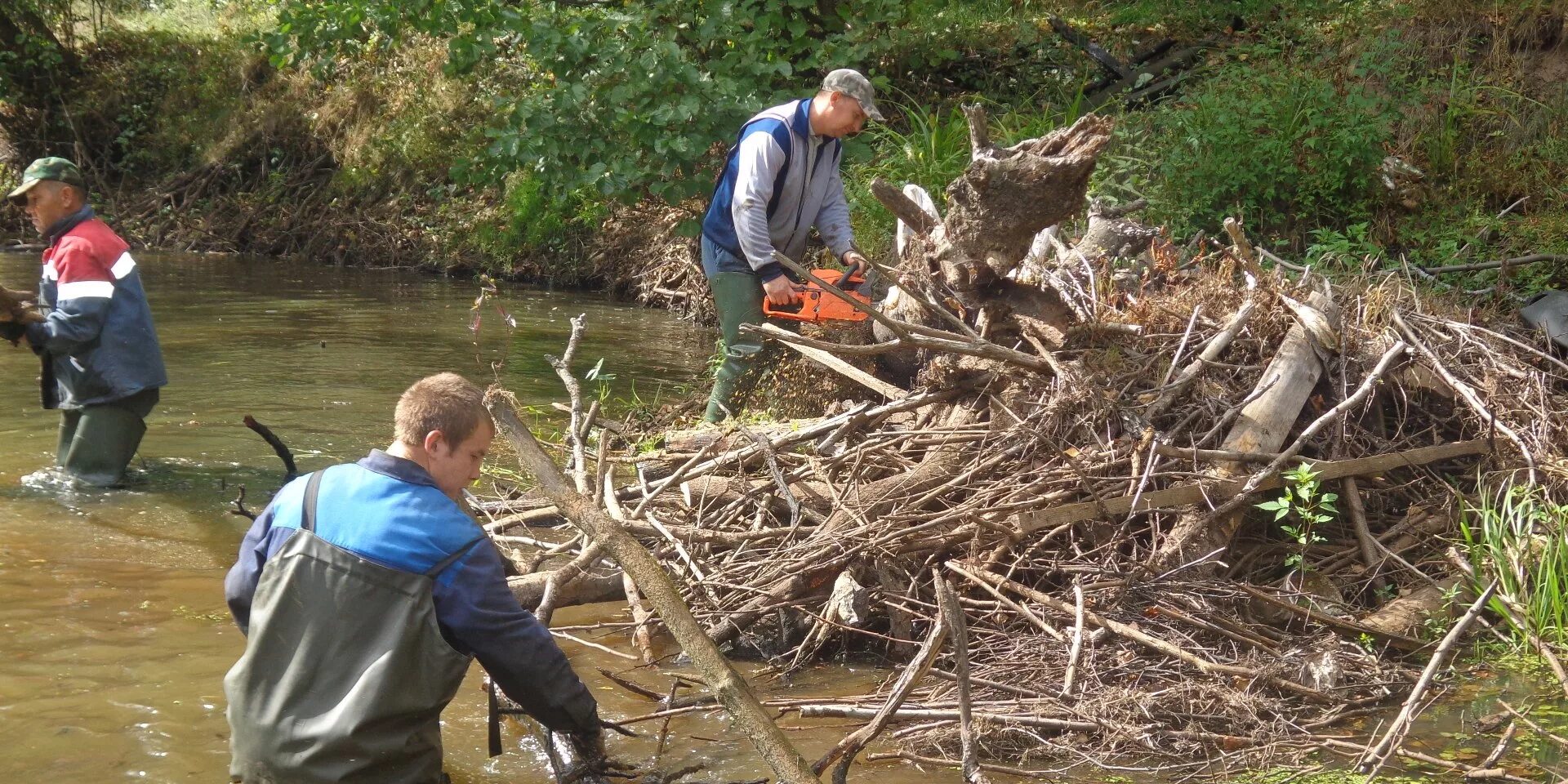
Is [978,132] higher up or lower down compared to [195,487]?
higher up

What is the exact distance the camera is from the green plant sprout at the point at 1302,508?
15.2ft

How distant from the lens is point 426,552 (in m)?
3.12


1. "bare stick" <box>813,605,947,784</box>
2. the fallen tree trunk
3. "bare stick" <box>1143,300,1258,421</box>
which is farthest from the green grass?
the fallen tree trunk

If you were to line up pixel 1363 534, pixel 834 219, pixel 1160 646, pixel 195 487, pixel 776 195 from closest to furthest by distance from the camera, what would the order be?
pixel 1160 646 < pixel 1363 534 < pixel 776 195 < pixel 195 487 < pixel 834 219

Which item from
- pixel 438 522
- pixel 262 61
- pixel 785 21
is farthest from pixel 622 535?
pixel 262 61

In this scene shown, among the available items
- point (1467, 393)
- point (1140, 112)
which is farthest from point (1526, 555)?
point (1140, 112)

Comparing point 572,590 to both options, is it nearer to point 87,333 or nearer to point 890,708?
point 890,708

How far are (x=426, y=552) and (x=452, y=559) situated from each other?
6cm

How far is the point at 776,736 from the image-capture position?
3.05 m

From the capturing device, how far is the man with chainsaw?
648 centimetres

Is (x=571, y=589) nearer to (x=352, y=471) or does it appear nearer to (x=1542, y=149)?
(x=352, y=471)

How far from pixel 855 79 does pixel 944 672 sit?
3.25m

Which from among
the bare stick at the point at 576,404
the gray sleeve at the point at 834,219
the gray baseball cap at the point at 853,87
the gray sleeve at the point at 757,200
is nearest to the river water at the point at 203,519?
the bare stick at the point at 576,404

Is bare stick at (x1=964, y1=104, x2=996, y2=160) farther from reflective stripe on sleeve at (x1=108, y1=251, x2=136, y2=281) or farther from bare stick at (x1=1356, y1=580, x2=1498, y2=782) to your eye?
reflective stripe on sleeve at (x1=108, y1=251, x2=136, y2=281)
